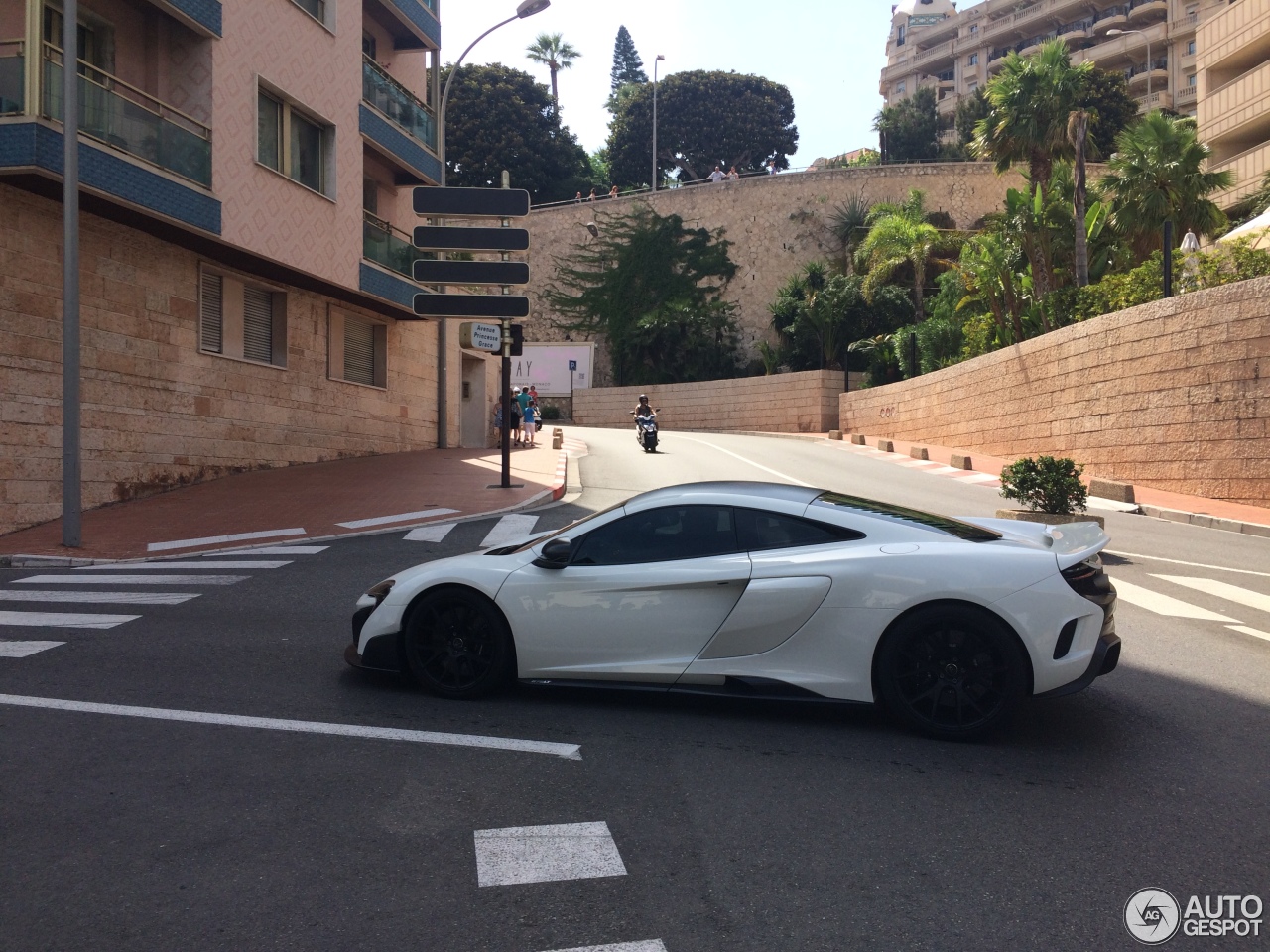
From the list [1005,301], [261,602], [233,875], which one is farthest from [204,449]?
[1005,301]

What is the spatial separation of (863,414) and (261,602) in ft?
109

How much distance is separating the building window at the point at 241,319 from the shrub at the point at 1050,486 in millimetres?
13303

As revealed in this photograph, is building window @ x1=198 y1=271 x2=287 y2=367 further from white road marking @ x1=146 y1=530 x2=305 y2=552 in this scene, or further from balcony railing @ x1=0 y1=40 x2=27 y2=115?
white road marking @ x1=146 y1=530 x2=305 y2=552

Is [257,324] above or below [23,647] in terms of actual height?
above

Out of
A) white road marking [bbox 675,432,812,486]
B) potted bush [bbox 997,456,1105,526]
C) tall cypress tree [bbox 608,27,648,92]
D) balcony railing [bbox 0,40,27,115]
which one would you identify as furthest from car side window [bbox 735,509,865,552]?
tall cypress tree [bbox 608,27,648,92]

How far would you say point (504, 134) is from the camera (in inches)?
2569

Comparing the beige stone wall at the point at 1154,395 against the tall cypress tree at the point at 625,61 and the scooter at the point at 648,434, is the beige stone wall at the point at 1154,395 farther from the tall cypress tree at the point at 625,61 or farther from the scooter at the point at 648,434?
the tall cypress tree at the point at 625,61

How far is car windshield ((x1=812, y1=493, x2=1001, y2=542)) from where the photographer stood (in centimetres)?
582

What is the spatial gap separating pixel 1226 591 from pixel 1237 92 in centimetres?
3560

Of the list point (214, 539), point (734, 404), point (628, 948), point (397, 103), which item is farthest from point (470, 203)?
point (734, 404)

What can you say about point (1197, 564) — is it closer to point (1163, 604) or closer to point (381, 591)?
point (1163, 604)

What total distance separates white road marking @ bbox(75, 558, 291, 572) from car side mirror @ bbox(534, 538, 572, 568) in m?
6.27

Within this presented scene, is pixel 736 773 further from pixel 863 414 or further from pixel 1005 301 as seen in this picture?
pixel 863 414

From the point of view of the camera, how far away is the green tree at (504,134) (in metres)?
65.0
